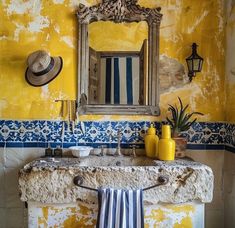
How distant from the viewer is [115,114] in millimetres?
2145

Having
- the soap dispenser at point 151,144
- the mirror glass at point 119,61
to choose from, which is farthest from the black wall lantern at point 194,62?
the soap dispenser at point 151,144

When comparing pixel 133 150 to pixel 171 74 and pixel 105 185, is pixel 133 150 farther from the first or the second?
pixel 171 74

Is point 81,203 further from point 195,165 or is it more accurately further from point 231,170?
point 231,170

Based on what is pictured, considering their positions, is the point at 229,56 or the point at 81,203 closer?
the point at 81,203

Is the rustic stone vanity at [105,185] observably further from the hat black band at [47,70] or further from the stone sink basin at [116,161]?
the hat black band at [47,70]

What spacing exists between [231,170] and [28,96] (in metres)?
1.55

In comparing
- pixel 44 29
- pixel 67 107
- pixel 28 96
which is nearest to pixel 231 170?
pixel 67 107

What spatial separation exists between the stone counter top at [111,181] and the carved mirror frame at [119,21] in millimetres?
574

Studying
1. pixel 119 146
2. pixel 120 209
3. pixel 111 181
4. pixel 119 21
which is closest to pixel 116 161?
pixel 119 146

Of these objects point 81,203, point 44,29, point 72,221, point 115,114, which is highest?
point 44,29

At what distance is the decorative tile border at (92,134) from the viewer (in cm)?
214

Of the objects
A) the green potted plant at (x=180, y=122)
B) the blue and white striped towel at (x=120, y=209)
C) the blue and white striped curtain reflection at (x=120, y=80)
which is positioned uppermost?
the blue and white striped curtain reflection at (x=120, y=80)

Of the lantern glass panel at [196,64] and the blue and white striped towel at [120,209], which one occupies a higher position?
the lantern glass panel at [196,64]

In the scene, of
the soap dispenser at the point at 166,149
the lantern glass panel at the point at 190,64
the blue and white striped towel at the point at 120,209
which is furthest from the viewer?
the lantern glass panel at the point at 190,64
